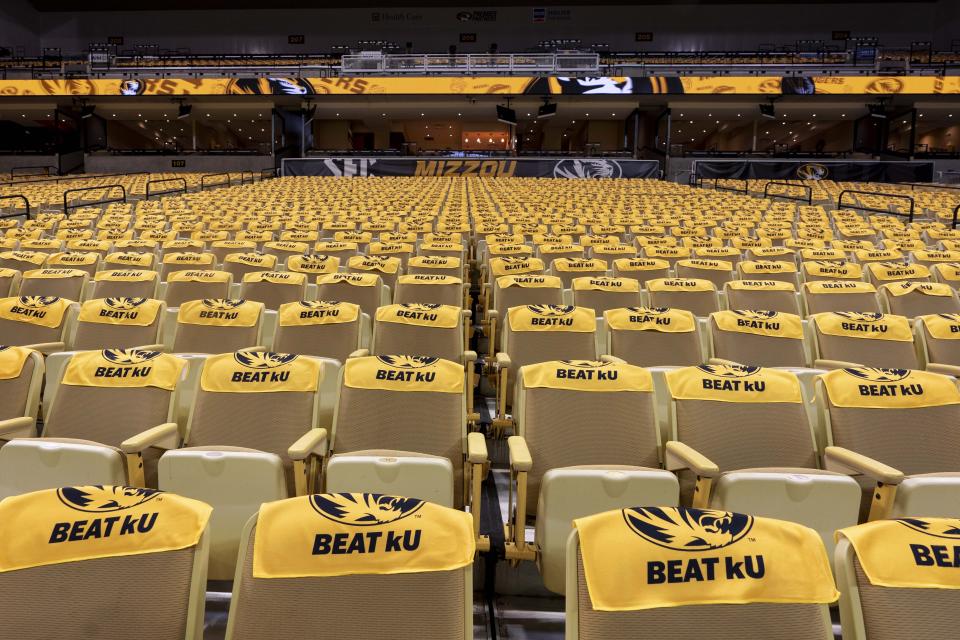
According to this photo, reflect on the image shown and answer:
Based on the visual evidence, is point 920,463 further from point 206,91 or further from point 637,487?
point 206,91

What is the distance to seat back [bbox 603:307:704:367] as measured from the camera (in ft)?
Result: 11.5

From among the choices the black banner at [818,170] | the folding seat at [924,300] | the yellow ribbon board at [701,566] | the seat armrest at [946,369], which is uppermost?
the black banner at [818,170]

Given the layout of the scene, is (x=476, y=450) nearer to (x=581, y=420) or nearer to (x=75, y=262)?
(x=581, y=420)

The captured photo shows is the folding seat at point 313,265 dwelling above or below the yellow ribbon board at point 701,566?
above

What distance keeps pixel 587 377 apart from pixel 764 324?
1.54 meters

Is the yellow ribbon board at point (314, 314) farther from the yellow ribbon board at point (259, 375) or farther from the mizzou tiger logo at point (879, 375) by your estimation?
the mizzou tiger logo at point (879, 375)

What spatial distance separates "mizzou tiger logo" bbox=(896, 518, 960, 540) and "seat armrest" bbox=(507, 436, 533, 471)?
1.06 m

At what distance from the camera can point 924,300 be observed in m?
4.41

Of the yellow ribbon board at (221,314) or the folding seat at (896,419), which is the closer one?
the folding seat at (896,419)

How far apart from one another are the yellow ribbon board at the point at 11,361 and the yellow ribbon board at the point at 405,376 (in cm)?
140

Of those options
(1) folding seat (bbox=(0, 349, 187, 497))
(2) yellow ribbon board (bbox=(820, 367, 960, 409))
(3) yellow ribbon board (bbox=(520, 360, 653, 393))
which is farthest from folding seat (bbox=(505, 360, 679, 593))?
(1) folding seat (bbox=(0, 349, 187, 497))

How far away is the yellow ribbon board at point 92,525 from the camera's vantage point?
1322mm

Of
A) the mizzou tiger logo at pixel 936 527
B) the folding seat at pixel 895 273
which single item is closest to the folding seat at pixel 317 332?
the mizzou tiger logo at pixel 936 527

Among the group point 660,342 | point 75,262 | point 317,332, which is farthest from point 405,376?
point 75,262
